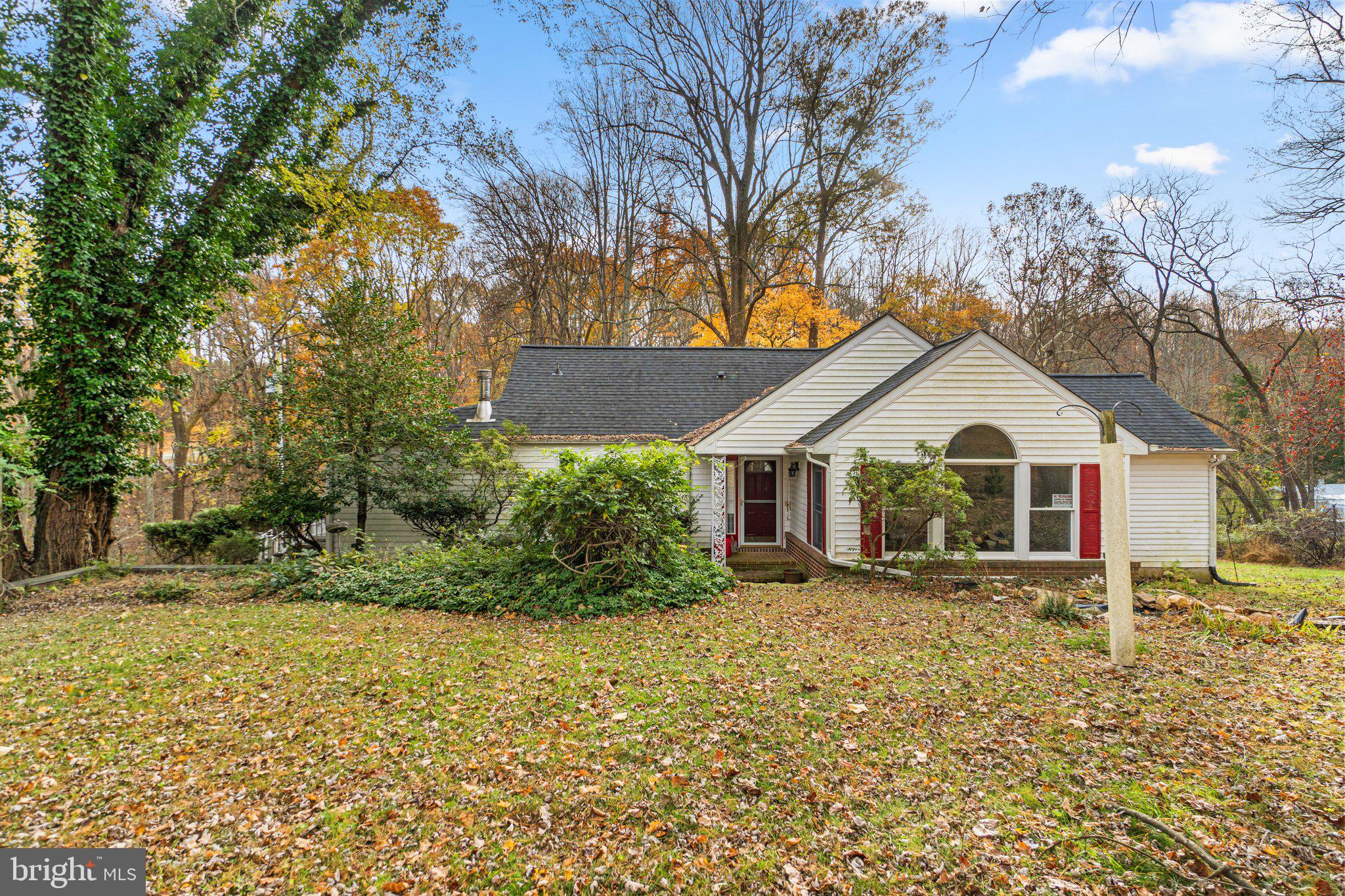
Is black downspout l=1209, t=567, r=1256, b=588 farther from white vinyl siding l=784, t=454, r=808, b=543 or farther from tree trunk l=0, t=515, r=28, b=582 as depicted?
tree trunk l=0, t=515, r=28, b=582

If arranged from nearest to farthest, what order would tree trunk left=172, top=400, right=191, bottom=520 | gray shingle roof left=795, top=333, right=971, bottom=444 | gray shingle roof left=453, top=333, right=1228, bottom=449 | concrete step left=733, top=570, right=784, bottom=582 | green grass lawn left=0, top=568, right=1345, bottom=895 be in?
green grass lawn left=0, top=568, right=1345, bottom=895, gray shingle roof left=795, top=333, right=971, bottom=444, concrete step left=733, top=570, right=784, bottom=582, gray shingle roof left=453, top=333, right=1228, bottom=449, tree trunk left=172, top=400, right=191, bottom=520

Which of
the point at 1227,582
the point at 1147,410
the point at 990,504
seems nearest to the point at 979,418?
the point at 990,504

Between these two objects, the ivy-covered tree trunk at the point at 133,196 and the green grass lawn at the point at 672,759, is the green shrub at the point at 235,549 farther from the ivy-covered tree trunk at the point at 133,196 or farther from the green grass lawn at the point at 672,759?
the green grass lawn at the point at 672,759

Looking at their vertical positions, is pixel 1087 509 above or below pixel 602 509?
below

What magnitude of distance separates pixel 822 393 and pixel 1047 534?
4.97 m

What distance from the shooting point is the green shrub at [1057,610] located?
745 centimetres

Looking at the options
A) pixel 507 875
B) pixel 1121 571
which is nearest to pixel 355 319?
pixel 507 875

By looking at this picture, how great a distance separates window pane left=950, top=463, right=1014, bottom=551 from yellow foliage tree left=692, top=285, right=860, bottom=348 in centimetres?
1345

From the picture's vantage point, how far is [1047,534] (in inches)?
398

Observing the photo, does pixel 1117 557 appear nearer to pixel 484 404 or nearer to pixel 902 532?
pixel 902 532

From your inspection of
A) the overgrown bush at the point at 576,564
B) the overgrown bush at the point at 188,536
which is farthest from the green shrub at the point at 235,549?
the overgrown bush at the point at 576,564

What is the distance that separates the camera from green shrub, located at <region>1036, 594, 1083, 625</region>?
745 cm

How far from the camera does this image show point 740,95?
22641mm

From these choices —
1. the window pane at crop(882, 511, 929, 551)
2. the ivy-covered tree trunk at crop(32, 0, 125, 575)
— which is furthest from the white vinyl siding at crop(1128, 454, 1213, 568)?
the ivy-covered tree trunk at crop(32, 0, 125, 575)
